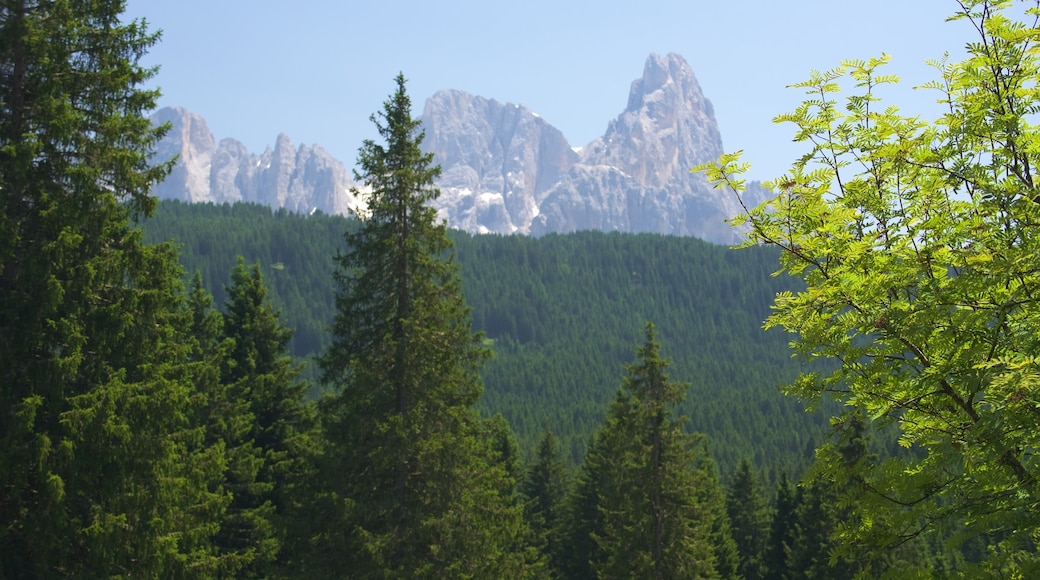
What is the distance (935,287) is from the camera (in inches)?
223

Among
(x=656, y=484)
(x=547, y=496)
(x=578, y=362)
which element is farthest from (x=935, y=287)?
(x=578, y=362)

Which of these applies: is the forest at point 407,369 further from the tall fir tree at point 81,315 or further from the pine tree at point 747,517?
the pine tree at point 747,517

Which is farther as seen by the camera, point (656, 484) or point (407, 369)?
point (656, 484)

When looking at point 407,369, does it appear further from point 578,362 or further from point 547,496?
point 578,362

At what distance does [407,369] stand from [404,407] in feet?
3.05

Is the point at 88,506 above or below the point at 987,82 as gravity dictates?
below

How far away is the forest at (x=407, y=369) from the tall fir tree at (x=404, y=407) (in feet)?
0.22

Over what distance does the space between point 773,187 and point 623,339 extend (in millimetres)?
179255

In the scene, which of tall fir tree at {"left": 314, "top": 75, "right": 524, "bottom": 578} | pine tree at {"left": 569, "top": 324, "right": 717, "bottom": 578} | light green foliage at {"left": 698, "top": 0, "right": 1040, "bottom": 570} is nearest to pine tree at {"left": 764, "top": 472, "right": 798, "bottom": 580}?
pine tree at {"left": 569, "top": 324, "right": 717, "bottom": 578}

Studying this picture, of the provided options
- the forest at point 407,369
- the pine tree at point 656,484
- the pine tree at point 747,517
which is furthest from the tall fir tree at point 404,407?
the pine tree at point 747,517

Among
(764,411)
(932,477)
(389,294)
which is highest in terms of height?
(389,294)

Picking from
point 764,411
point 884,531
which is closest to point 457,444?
point 884,531

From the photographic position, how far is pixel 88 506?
12.7 metres

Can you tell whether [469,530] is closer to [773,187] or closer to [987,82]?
[773,187]
